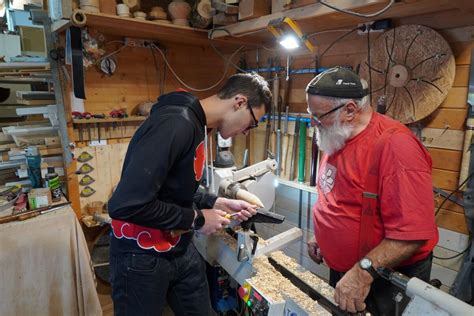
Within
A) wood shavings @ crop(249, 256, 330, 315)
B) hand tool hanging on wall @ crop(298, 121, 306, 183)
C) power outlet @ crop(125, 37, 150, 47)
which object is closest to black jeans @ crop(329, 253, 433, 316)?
wood shavings @ crop(249, 256, 330, 315)

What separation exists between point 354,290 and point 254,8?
1.52 metres

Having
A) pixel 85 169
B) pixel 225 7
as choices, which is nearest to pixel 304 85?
pixel 225 7

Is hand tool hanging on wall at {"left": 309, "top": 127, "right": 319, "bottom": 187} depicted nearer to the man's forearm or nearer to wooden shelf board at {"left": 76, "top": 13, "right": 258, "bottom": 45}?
wooden shelf board at {"left": 76, "top": 13, "right": 258, "bottom": 45}

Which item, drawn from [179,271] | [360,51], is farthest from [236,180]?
[360,51]

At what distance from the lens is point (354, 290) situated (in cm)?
106

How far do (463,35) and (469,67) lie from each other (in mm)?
154

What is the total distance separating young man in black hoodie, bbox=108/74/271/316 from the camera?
1.02 metres

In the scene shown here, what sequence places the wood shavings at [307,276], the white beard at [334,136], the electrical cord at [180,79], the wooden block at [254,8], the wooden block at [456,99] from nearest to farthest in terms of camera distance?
the wood shavings at [307,276] → the white beard at [334,136] → the wooden block at [456,99] → the wooden block at [254,8] → the electrical cord at [180,79]

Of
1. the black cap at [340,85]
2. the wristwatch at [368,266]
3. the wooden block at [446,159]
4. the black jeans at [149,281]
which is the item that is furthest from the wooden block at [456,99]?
the black jeans at [149,281]

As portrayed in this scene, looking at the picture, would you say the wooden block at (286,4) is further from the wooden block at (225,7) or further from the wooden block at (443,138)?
the wooden block at (443,138)

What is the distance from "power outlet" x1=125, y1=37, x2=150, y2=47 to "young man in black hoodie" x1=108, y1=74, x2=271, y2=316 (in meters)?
1.43

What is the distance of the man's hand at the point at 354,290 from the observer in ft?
3.46

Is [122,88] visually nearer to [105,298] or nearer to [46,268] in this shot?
[46,268]

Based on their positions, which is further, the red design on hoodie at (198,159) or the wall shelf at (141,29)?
the wall shelf at (141,29)
